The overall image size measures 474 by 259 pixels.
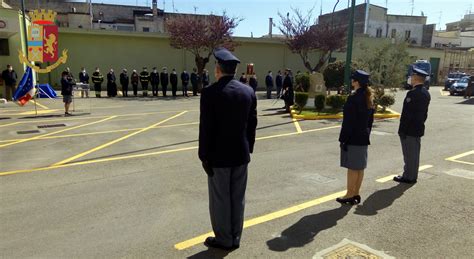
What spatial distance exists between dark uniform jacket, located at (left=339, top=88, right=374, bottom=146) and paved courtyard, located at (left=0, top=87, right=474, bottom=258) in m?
0.96

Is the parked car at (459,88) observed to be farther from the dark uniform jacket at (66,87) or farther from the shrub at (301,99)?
the dark uniform jacket at (66,87)

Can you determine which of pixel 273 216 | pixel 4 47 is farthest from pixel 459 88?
pixel 4 47

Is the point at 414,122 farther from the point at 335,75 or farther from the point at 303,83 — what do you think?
the point at 335,75

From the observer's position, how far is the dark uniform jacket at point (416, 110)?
6.50m

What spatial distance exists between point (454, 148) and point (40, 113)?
14.1 metres

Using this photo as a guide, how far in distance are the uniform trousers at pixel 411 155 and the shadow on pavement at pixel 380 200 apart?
0.23 m

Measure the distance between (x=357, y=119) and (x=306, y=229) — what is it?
1689mm

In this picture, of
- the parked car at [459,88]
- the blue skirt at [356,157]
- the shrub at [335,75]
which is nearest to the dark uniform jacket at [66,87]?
the blue skirt at [356,157]

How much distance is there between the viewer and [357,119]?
541 centimetres

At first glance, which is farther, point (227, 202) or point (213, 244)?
point (213, 244)

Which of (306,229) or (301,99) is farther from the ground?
(301,99)

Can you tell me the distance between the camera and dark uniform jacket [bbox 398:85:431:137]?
6.50 m

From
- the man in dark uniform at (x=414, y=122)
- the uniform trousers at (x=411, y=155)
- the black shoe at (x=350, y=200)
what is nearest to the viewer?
the black shoe at (x=350, y=200)

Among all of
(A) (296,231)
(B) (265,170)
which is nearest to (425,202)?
(A) (296,231)
